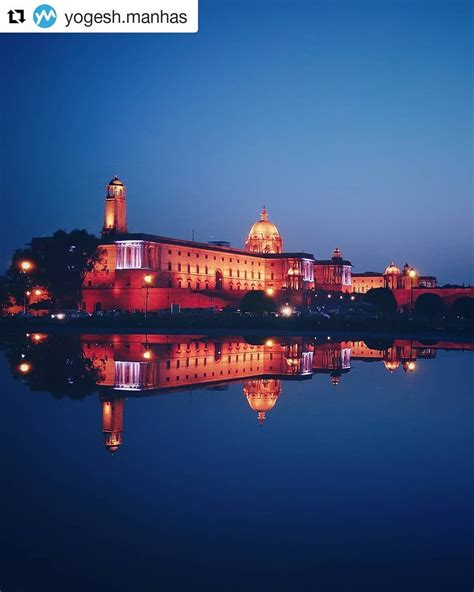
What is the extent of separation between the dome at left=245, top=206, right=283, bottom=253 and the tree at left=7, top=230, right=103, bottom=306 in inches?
2030

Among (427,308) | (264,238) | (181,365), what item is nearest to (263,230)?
(264,238)

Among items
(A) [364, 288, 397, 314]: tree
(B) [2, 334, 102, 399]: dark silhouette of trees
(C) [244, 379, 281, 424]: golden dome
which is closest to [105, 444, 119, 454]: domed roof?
(C) [244, 379, 281, 424]: golden dome

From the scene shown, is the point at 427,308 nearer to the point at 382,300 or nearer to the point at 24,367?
the point at 382,300

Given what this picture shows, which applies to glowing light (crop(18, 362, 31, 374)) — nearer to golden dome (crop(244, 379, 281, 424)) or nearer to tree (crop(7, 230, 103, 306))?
golden dome (crop(244, 379, 281, 424))

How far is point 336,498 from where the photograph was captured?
7.98m

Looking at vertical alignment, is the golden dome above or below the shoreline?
below

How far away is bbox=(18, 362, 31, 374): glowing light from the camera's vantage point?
20041mm

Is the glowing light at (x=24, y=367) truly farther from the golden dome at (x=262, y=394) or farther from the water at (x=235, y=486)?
the golden dome at (x=262, y=394)

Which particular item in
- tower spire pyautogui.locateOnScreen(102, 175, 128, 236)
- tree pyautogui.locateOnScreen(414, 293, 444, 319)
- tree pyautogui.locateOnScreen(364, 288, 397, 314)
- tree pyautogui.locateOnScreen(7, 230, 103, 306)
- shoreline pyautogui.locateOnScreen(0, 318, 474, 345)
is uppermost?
tower spire pyautogui.locateOnScreen(102, 175, 128, 236)

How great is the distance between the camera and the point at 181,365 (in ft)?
72.6

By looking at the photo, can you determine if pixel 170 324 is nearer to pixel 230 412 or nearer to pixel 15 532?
pixel 230 412

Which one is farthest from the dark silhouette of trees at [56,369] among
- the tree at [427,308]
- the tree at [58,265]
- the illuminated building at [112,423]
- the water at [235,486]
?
the tree at [427,308]

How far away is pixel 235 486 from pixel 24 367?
562 inches

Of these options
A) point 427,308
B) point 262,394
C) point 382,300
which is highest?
point 382,300
